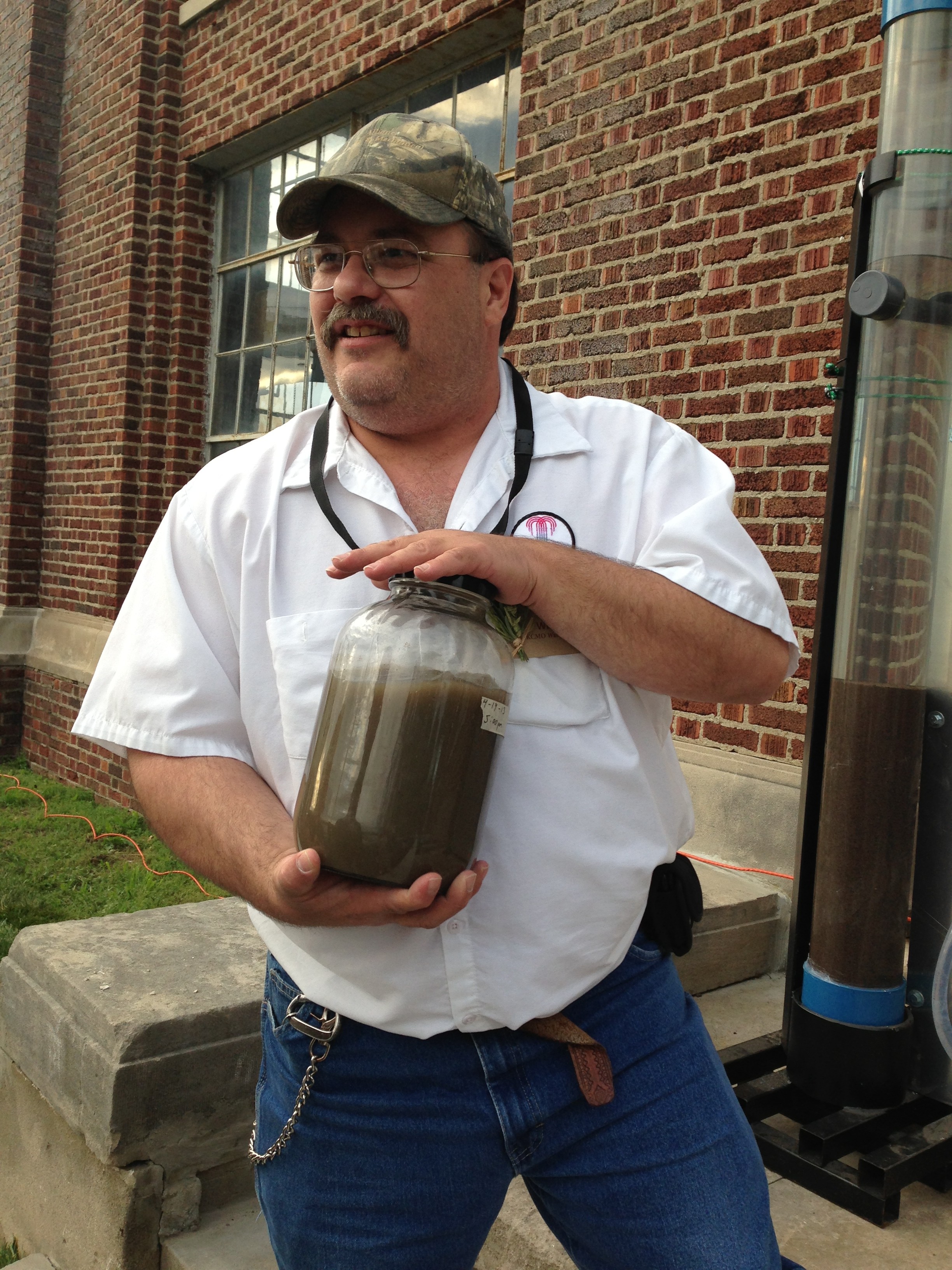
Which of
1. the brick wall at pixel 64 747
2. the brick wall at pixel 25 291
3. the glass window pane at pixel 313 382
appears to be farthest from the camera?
the brick wall at pixel 25 291

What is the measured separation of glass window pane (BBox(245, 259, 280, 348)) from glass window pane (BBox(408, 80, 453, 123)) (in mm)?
1688

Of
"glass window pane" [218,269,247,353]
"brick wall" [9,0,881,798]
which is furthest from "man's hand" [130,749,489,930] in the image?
"glass window pane" [218,269,247,353]

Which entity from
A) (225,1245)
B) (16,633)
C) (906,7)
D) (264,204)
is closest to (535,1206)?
(225,1245)

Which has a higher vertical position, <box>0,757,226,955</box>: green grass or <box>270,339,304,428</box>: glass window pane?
<box>270,339,304,428</box>: glass window pane

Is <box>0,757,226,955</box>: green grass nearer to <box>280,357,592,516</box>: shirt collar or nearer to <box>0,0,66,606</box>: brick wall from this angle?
<box>0,0,66,606</box>: brick wall

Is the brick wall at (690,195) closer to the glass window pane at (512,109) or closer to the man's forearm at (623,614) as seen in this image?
the glass window pane at (512,109)

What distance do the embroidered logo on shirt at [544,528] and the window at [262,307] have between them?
5.00 m

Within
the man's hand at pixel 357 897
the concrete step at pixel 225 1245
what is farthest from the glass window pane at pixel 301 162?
the man's hand at pixel 357 897

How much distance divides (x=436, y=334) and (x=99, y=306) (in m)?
7.22

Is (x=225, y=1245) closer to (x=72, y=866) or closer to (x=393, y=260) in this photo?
(x=393, y=260)

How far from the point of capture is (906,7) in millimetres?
2279

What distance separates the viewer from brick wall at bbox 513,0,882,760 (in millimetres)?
3637

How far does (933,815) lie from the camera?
2.41 metres

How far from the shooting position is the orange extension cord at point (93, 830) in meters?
5.88
